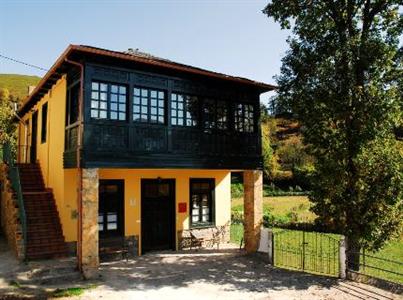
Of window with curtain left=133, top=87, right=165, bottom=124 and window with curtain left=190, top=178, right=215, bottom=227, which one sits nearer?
window with curtain left=133, top=87, right=165, bottom=124

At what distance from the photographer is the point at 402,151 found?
42.3ft

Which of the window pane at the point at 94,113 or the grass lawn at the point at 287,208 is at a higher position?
the window pane at the point at 94,113

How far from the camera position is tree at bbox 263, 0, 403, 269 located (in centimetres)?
1176

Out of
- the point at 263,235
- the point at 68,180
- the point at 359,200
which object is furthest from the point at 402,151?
the point at 68,180

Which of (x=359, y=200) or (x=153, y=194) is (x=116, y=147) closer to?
(x=153, y=194)

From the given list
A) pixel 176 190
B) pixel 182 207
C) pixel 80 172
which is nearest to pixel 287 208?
pixel 182 207

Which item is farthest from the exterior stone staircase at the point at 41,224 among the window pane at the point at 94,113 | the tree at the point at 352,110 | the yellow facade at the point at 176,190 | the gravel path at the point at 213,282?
the tree at the point at 352,110

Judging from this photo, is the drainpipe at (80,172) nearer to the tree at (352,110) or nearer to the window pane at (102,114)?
the window pane at (102,114)

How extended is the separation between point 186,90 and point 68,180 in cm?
521

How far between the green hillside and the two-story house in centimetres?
10148

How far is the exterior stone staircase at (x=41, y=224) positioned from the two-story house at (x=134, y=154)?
35mm

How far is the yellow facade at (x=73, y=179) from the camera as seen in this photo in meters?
13.4

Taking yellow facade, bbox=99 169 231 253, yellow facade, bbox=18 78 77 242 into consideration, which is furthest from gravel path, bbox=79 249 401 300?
yellow facade, bbox=18 78 77 242

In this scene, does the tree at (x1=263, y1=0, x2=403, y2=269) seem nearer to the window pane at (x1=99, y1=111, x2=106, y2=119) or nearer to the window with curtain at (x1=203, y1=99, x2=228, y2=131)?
the window with curtain at (x1=203, y1=99, x2=228, y2=131)
